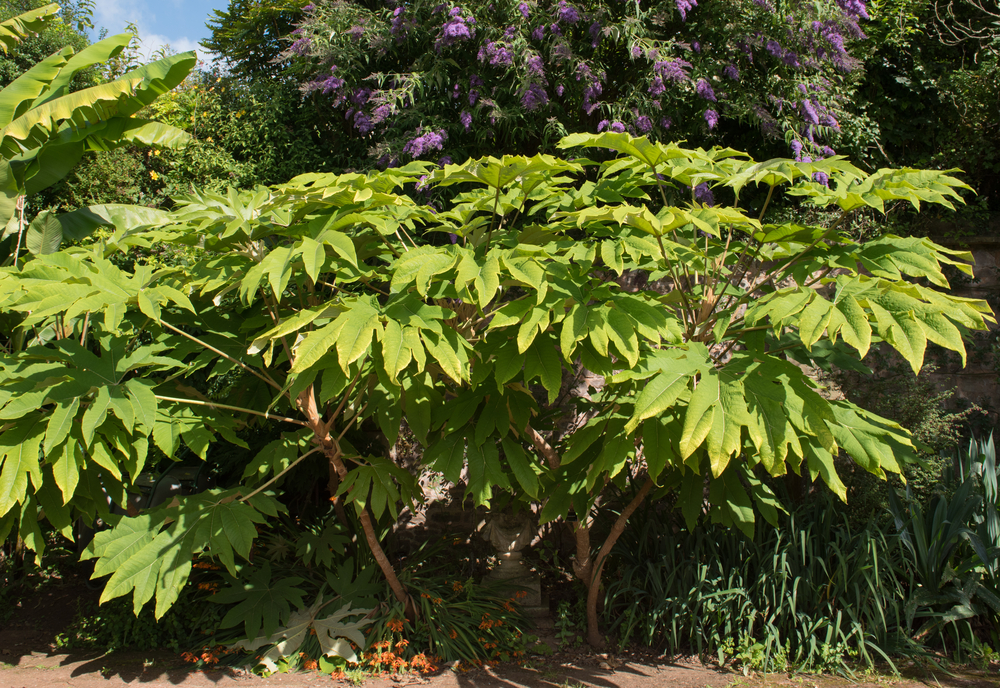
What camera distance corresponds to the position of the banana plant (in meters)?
4.43

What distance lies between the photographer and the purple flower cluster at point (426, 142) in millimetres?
5902

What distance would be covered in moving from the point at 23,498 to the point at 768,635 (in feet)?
13.3

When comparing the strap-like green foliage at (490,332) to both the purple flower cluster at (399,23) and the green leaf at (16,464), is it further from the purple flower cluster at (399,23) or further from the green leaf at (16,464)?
the purple flower cluster at (399,23)

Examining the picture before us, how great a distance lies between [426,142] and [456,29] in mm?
1036

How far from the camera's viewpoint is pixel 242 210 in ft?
9.98

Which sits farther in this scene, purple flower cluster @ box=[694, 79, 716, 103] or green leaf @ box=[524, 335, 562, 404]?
purple flower cluster @ box=[694, 79, 716, 103]

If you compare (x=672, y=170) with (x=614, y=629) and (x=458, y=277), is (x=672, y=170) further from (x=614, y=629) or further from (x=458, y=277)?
(x=614, y=629)

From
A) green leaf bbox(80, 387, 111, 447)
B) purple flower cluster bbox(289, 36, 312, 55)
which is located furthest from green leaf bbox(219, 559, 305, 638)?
purple flower cluster bbox(289, 36, 312, 55)

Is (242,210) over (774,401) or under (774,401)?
over

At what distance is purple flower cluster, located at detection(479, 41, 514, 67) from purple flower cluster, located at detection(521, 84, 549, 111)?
0.30 metres

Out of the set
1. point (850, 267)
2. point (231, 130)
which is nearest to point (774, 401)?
point (850, 267)

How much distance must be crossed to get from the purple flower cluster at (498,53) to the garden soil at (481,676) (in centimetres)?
489

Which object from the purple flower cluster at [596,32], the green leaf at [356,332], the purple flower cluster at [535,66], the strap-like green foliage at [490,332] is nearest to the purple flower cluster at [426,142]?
the purple flower cluster at [535,66]

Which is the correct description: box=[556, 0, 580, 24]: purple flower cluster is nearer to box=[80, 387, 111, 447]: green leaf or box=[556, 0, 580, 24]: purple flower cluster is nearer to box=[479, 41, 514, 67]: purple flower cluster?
box=[479, 41, 514, 67]: purple flower cluster
